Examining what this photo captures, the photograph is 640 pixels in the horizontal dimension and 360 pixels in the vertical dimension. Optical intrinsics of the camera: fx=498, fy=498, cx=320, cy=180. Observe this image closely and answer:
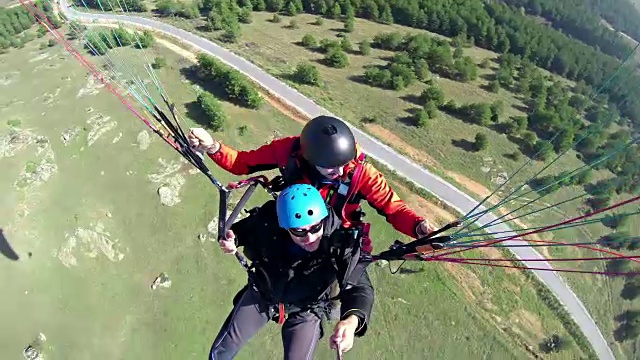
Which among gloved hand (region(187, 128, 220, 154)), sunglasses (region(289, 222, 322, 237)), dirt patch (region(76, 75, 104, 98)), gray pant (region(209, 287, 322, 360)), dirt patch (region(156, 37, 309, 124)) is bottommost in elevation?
dirt patch (region(156, 37, 309, 124))

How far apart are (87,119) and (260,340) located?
19.3m

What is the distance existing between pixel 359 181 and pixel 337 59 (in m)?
39.3

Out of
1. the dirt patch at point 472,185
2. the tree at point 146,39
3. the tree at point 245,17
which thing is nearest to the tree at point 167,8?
the tree at point 245,17

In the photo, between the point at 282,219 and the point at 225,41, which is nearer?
the point at 282,219

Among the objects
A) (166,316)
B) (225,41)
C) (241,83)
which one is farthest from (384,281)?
(225,41)

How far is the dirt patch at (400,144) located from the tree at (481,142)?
176 inches

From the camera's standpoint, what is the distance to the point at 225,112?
35.6m

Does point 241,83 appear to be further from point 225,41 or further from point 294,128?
point 225,41

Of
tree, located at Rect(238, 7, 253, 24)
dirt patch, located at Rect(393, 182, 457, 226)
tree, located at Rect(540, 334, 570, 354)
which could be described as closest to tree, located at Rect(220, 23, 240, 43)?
tree, located at Rect(238, 7, 253, 24)

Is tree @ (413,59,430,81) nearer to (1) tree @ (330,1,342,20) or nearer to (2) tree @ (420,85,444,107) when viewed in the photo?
(2) tree @ (420,85,444,107)

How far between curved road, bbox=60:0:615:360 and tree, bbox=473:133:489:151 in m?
5.90

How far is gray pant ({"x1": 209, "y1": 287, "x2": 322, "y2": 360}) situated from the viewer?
7.85 meters

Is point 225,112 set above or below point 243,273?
above

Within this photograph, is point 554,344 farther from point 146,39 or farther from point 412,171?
point 146,39
